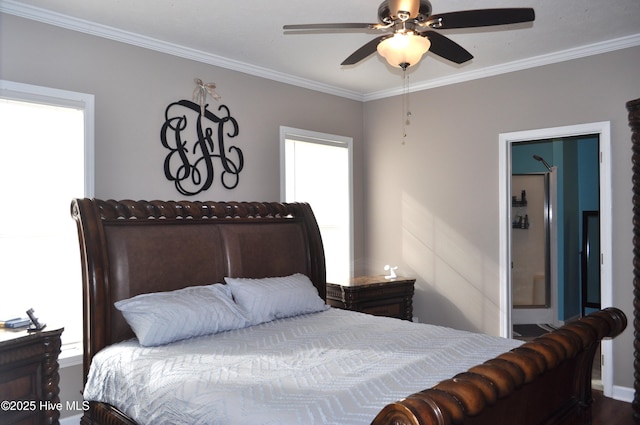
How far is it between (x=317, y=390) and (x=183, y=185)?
2408 millimetres

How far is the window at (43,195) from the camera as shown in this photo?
2.97 m

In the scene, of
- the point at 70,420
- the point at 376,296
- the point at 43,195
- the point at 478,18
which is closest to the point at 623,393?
the point at 376,296

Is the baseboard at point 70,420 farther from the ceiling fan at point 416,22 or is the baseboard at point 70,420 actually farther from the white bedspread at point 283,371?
the ceiling fan at point 416,22

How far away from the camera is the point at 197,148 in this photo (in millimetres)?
3898

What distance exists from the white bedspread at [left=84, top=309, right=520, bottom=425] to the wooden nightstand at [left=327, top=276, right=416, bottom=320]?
4.08 ft

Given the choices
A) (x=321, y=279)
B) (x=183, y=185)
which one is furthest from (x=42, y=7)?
(x=321, y=279)

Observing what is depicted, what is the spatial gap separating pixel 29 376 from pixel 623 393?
4.08 metres

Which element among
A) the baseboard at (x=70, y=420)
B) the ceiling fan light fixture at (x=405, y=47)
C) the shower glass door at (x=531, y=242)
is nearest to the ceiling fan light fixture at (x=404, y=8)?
the ceiling fan light fixture at (x=405, y=47)

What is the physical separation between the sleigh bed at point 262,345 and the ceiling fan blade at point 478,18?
140cm

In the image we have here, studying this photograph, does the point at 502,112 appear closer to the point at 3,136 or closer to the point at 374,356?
the point at 374,356

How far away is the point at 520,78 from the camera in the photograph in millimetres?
4246

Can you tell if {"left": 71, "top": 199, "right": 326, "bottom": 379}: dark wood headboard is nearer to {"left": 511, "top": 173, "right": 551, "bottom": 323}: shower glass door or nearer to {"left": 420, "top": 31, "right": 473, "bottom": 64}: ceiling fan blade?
{"left": 420, "top": 31, "right": 473, "bottom": 64}: ceiling fan blade

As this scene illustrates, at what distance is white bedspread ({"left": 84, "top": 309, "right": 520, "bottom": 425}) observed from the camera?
1754 millimetres

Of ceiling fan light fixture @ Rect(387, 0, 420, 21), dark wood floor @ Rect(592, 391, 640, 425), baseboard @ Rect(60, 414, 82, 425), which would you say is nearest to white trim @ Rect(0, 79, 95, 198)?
baseboard @ Rect(60, 414, 82, 425)
